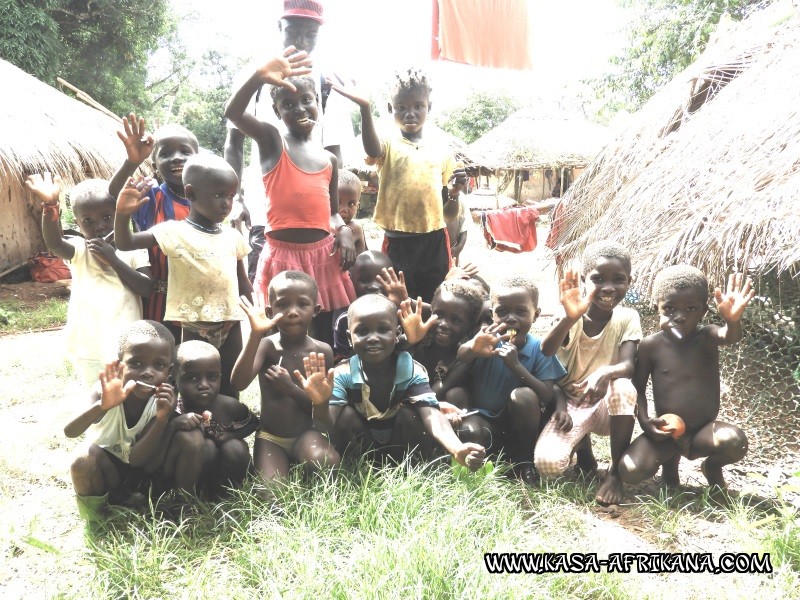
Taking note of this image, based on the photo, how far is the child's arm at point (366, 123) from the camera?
10.5 ft

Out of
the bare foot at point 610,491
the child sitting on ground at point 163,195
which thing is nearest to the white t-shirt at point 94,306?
the child sitting on ground at point 163,195

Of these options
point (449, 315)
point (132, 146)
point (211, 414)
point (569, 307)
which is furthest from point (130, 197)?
point (569, 307)

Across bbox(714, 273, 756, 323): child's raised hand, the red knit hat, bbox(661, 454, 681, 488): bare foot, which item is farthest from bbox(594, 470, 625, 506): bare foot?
the red knit hat

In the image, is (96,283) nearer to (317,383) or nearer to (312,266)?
(312,266)

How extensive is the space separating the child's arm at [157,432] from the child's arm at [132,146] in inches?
41.7

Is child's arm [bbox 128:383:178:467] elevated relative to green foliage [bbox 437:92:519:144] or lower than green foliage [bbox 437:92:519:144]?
lower

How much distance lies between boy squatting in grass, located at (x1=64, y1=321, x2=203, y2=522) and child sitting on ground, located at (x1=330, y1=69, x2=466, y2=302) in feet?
4.88

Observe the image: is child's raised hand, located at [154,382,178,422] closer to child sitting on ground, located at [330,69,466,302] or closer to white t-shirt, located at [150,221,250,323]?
white t-shirt, located at [150,221,250,323]

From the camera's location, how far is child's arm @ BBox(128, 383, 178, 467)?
95.0 inches

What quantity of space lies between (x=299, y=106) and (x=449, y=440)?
173 cm

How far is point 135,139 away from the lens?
2842mm

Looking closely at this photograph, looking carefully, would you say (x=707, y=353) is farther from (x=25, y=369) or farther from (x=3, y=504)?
(x=25, y=369)

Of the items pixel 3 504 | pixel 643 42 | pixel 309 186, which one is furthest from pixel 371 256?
pixel 643 42

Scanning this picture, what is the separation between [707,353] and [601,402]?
20.3 inches
